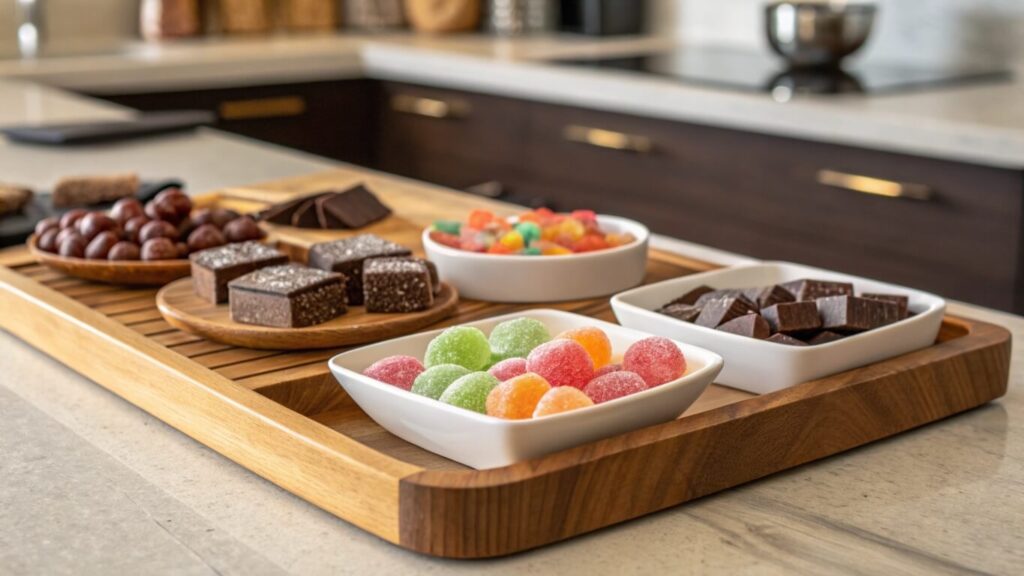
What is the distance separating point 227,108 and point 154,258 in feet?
6.76

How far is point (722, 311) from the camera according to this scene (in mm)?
1102

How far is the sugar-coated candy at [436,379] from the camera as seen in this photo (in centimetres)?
95

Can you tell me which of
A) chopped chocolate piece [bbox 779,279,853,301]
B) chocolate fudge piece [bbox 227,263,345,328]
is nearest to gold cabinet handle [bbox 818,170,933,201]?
chopped chocolate piece [bbox 779,279,853,301]

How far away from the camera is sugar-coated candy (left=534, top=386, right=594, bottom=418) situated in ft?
2.90

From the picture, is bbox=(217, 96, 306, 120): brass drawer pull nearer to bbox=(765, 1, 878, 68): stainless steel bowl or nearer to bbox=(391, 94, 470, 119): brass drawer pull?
bbox=(391, 94, 470, 119): brass drawer pull

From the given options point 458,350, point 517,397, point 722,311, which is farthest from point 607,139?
point 517,397

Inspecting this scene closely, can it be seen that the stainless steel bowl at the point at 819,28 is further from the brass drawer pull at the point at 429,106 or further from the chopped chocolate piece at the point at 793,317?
the chopped chocolate piece at the point at 793,317

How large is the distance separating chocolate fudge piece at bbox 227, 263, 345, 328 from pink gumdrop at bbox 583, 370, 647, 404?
1.12 ft

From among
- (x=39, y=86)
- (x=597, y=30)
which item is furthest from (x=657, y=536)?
(x=597, y=30)

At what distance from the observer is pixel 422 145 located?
354 cm

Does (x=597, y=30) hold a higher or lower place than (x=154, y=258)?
higher

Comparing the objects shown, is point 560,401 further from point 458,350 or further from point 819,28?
point 819,28

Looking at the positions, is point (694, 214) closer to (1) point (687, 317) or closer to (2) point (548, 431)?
(1) point (687, 317)

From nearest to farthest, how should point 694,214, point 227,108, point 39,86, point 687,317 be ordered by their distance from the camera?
1. point 687,317
2. point 694,214
3. point 39,86
4. point 227,108
